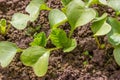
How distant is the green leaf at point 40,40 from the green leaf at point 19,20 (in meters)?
0.10

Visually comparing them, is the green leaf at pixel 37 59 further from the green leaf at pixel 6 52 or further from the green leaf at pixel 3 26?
the green leaf at pixel 3 26

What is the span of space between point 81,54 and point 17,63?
240 mm

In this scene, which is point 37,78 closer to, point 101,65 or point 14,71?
point 14,71

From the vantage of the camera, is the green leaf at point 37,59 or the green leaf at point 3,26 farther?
the green leaf at point 3,26

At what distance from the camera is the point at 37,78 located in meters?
1.18

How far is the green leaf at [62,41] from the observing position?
120cm

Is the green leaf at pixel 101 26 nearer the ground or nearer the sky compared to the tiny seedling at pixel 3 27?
nearer the sky

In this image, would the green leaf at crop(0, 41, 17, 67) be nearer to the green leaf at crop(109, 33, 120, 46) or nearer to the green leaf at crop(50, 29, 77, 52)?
the green leaf at crop(50, 29, 77, 52)

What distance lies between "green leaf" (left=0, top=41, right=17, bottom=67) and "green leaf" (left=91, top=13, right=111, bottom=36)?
0.30 meters

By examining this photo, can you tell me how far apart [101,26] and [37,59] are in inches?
9.9

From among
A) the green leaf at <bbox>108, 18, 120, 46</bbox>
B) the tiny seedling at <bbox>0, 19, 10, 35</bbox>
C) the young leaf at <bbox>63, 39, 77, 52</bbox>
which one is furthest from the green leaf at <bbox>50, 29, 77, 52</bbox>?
the tiny seedling at <bbox>0, 19, 10, 35</bbox>

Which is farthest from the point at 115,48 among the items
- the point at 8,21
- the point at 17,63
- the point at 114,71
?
the point at 8,21

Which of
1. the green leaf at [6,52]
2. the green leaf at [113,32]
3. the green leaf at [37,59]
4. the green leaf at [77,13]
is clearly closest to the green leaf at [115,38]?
the green leaf at [113,32]

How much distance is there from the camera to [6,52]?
1.19 metres
